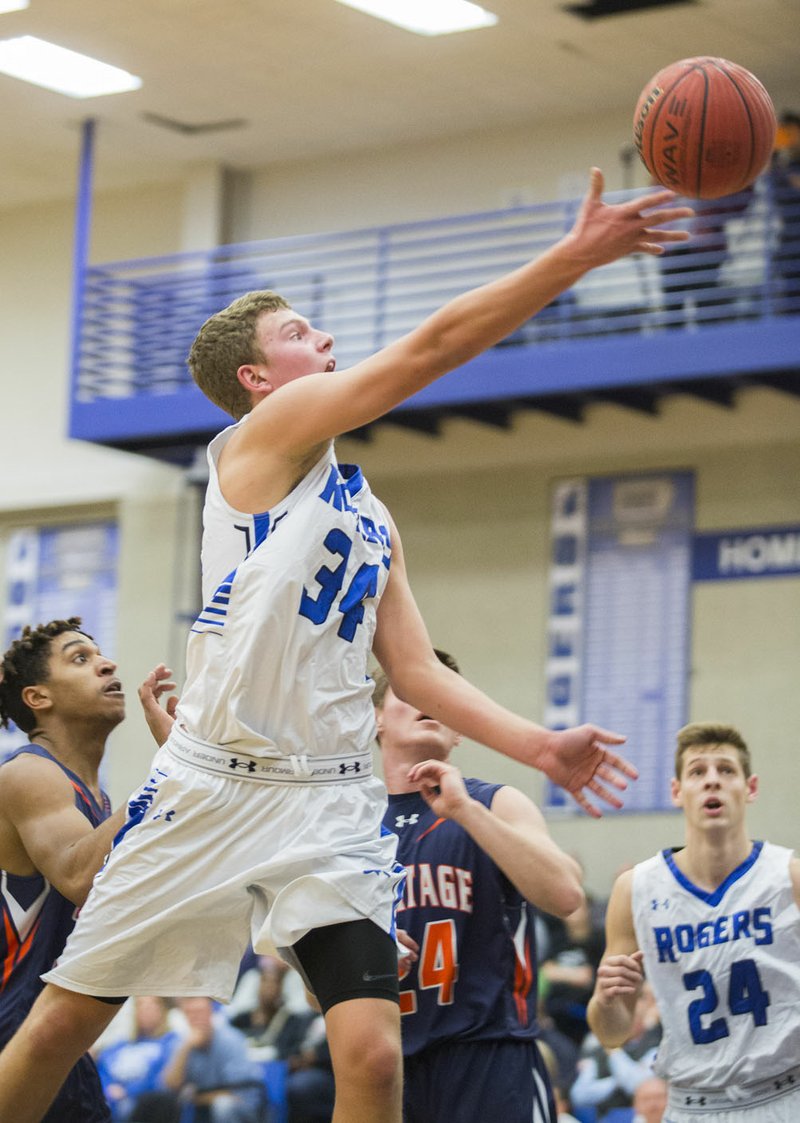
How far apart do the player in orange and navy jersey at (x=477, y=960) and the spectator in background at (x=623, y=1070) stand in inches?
171

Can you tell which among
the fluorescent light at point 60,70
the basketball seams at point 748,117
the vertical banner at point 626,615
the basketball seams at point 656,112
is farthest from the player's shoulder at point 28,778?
the fluorescent light at point 60,70

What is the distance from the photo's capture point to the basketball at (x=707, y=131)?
197 inches

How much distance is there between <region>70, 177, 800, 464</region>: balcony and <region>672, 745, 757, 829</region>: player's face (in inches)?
220

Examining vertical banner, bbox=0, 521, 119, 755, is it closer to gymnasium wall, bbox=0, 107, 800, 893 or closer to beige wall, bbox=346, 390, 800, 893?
gymnasium wall, bbox=0, 107, 800, 893

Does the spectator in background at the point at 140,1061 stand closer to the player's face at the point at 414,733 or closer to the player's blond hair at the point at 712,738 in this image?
the player's blond hair at the point at 712,738

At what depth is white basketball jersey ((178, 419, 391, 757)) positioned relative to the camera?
4215 millimetres

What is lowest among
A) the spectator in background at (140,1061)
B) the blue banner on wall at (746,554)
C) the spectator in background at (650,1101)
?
the spectator in background at (140,1061)

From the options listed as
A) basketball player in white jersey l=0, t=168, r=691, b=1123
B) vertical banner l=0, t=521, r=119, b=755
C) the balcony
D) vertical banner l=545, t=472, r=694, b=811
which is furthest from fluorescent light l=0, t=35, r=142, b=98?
basketball player in white jersey l=0, t=168, r=691, b=1123

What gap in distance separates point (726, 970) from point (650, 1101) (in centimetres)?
344

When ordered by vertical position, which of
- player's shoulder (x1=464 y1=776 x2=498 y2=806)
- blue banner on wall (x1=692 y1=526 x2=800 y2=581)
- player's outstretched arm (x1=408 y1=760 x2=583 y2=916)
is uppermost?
blue banner on wall (x1=692 y1=526 x2=800 y2=581)

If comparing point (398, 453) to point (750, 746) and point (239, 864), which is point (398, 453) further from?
point (239, 864)

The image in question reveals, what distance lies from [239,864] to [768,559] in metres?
9.33

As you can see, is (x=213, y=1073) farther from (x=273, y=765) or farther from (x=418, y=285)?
(x=418, y=285)

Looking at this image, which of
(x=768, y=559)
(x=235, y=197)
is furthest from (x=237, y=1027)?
(x=235, y=197)
